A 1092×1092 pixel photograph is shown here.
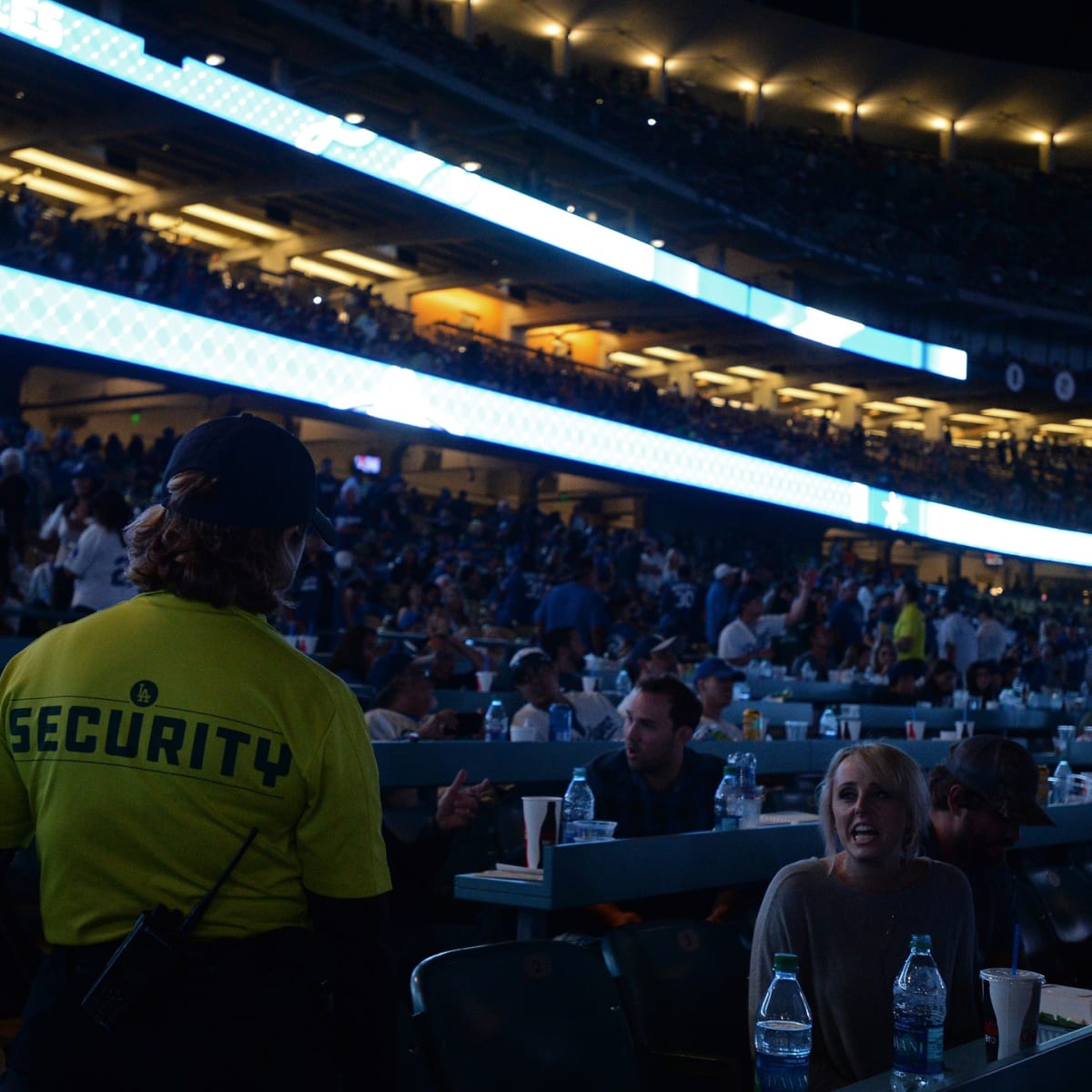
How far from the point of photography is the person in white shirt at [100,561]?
7109mm

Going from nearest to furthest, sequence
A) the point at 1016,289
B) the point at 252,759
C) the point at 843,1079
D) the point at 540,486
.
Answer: the point at 252,759, the point at 843,1079, the point at 540,486, the point at 1016,289

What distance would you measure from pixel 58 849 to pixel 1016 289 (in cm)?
3315

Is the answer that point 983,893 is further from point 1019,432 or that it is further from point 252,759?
point 1019,432

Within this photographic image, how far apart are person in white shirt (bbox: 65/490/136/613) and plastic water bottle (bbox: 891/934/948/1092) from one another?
5285mm

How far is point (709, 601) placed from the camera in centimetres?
1255

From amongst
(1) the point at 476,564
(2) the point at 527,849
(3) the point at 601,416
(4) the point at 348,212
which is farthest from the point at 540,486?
(2) the point at 527,849

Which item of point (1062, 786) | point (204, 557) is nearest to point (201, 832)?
point (204, 557)

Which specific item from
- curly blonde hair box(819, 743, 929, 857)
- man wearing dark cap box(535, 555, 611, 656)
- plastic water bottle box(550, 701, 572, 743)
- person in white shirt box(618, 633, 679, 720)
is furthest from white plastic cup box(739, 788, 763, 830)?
man wearing dark cap box(535, 555, 611, 656)

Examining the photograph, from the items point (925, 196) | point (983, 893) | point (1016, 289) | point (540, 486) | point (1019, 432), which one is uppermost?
point (925, 196)

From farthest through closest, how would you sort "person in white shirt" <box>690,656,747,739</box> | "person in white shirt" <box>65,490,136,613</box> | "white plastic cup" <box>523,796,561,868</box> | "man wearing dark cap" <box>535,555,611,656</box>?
"man wearing dark cap" <box>535,555,611,656</box>
"person in white shirt" <box>65,490,136,613</box>
"person in white shirt" <box>690,656,747,739</box>
"white plastic cup" <box>523,796,561,868</box>

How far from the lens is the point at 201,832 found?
161cm

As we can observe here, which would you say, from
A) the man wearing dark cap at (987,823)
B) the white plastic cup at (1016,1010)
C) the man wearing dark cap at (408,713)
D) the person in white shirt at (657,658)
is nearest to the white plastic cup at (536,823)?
the man wearing dark cap at (987,823)

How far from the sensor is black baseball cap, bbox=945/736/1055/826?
3500mm

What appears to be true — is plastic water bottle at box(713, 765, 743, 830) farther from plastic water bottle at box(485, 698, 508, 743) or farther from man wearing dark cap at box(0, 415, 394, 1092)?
man wearing dark cap at box(0, 415, 394, 1092)
